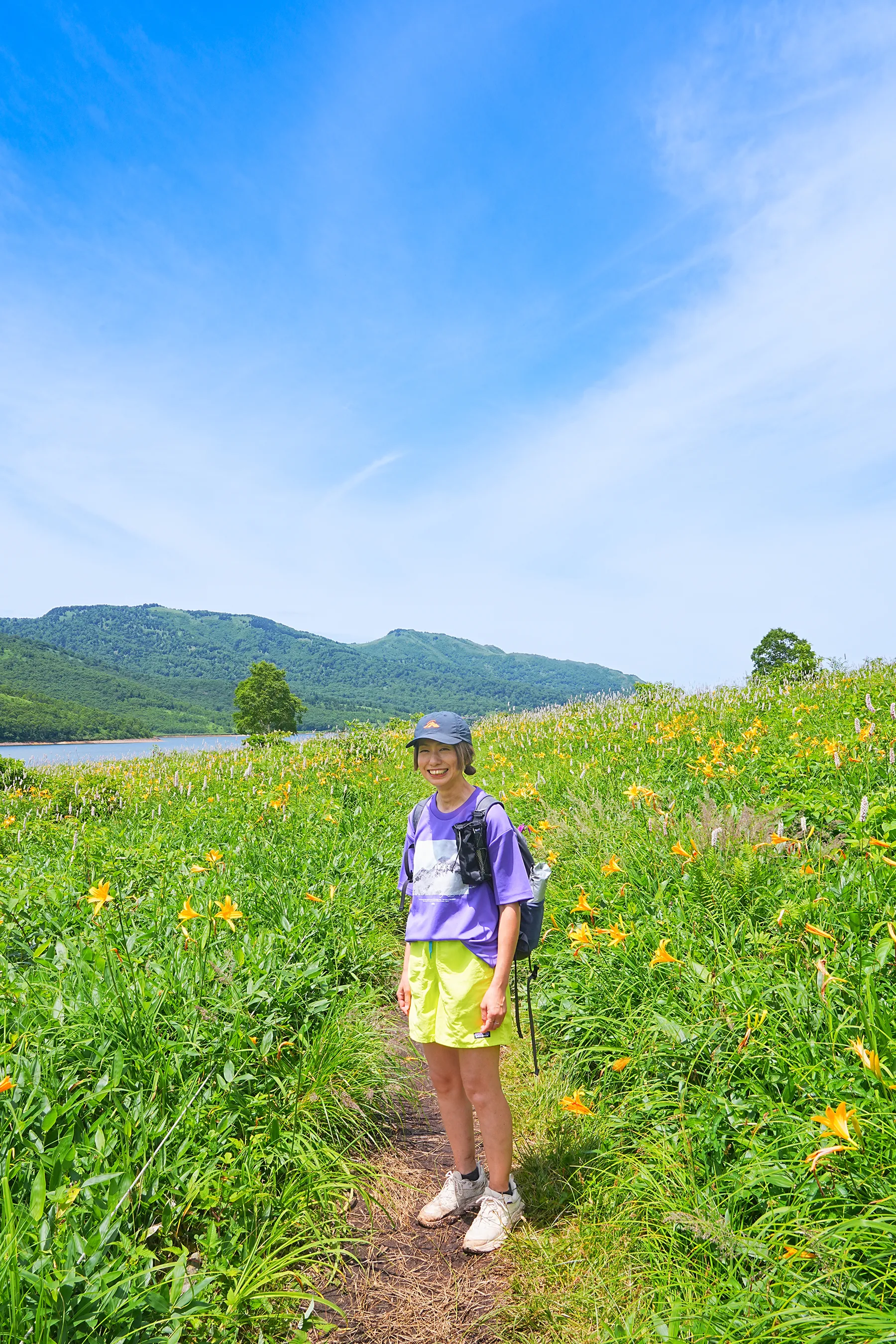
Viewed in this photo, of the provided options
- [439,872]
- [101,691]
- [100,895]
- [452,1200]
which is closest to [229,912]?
[100,895]

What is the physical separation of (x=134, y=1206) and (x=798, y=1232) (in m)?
2.16

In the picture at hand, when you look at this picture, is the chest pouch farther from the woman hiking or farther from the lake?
the lake

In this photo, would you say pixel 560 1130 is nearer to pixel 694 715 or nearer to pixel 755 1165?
pixel 755 1165

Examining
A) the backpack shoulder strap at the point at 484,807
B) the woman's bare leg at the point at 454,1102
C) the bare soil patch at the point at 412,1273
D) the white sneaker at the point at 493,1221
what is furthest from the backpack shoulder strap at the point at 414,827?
the bare soil patch at the point at 412,1273

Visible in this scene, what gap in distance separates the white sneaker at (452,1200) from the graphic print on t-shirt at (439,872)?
1.35 m

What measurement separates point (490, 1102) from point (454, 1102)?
0.85 ft

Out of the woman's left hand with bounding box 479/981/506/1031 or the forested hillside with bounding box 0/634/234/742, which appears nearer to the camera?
the woman's left hand with bounding box 479/981/506/1031

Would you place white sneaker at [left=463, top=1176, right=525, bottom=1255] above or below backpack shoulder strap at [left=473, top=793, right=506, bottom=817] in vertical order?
below

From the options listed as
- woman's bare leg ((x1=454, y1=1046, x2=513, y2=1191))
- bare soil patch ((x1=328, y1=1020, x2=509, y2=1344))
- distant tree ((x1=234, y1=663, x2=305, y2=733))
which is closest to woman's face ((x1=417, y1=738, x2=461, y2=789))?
woman's bare leg ((x1=454, y1=1046, x2=513, y2=1191))

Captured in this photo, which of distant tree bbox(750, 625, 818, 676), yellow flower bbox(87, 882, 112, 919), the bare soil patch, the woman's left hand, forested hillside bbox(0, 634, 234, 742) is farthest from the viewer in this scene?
forested hillside bbox(0, 634, 234, 742)

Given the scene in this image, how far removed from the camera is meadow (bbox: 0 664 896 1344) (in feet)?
6.45

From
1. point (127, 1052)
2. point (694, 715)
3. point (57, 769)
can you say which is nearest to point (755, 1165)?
point (127, 1052)

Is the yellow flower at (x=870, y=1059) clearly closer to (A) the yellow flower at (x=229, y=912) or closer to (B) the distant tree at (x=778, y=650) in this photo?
(A) the yellow flower at (x=229, y=912)

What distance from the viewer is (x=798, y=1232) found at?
6.13ft
